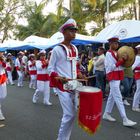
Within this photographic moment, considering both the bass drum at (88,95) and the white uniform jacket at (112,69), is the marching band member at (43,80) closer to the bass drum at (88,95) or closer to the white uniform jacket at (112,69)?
the white uniform jacket at (112,69)

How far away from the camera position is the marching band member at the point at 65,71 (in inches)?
225

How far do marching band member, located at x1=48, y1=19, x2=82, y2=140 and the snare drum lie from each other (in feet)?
1.21

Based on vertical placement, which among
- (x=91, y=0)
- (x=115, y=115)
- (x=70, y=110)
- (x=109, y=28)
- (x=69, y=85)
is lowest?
(x=115, y=115)

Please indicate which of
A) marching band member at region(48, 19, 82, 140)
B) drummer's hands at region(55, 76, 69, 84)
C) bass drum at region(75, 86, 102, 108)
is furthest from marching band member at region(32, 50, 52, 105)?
bass drum at region(75, 86, 102, 108)

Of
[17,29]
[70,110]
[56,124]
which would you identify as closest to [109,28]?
[56,124]

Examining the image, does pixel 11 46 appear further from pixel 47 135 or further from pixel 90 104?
pixel 90 104

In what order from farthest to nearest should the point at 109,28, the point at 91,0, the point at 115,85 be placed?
the point at 91,0 < the point at 109,28 < the point at 115,85

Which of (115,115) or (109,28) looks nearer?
(115,115)

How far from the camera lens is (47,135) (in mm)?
7270

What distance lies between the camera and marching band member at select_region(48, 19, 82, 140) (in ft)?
18.7

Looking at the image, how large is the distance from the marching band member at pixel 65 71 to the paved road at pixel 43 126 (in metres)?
1.38

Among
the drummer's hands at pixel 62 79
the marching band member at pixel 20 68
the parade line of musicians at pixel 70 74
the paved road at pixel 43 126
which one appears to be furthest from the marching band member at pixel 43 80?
the marching band member at pixel 20 68

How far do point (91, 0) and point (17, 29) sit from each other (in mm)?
29082

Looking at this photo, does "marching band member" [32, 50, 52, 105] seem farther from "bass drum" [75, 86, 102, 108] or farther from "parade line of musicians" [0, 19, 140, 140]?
"bass drum" [75, 86, 102, 108]
